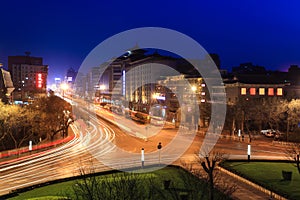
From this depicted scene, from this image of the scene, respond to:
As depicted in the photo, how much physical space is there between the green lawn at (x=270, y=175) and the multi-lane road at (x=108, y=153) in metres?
4.67

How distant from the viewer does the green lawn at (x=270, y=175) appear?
20234 millimetres

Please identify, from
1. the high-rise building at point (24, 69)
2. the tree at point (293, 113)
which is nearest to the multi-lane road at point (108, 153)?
the tree at point (293, 113)

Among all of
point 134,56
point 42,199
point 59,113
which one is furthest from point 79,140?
point 134,56

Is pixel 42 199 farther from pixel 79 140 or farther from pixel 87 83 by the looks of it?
pixel 87 83

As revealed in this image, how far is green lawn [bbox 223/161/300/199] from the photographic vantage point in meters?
20.2

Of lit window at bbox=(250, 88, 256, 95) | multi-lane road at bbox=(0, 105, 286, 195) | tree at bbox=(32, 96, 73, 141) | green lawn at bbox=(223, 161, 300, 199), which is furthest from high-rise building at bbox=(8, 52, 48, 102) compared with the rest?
green lawn at bbox=(223, 161, 300, 199)

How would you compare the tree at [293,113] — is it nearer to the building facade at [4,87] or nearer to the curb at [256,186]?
the curb at [256,186]

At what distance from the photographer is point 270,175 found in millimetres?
24047

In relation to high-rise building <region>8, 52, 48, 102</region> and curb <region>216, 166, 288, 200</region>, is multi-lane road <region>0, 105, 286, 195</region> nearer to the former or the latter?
curb <region>216, 166, 288, 200</region>

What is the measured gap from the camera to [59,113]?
2067 inches

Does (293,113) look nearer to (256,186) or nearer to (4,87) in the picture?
(256,186)

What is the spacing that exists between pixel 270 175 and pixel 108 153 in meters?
16.5

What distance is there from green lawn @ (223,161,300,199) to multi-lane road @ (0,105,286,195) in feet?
15.3

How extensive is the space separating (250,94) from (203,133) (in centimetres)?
1136
